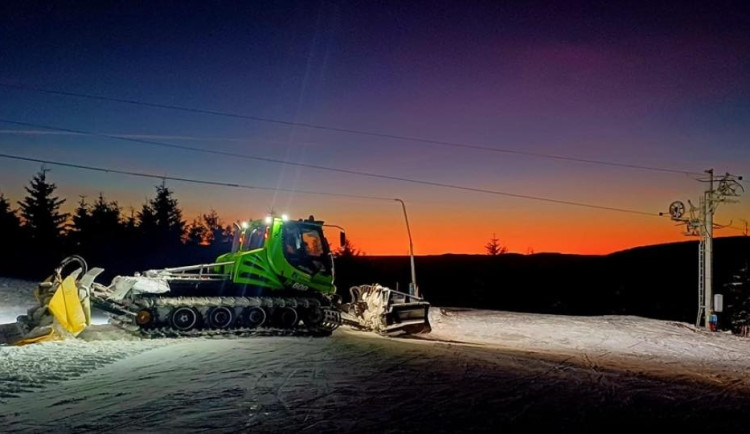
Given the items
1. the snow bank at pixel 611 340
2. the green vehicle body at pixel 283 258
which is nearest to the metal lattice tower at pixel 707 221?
the snow bank at pixel 611 340

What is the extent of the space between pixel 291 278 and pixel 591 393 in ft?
32.2

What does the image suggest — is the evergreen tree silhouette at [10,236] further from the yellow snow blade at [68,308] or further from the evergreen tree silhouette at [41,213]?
the yellow snow blade at [68,308]

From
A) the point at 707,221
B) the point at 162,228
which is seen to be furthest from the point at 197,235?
the point at 707,221

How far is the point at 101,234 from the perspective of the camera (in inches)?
2709

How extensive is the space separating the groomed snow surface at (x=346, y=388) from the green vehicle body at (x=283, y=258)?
6.30ft

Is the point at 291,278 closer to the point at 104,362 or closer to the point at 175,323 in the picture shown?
the point at 175,323

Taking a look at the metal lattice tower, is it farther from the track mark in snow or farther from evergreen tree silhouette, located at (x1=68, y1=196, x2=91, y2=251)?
evergreen tree silhouette, located at (x1=68, y1=196, x2=91, y2=251)

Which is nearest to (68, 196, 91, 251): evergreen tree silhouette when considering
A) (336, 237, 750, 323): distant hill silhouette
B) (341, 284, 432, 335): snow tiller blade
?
(336, 237, 750, 323): distant hill silhouette

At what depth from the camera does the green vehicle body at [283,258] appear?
18.5m

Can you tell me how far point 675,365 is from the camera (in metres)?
15.7

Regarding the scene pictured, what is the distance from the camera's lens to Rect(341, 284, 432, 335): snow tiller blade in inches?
808

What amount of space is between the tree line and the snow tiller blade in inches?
1697

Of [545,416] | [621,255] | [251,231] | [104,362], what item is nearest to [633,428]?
[545,416]

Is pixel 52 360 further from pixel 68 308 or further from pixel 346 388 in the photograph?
pixel 346 388
